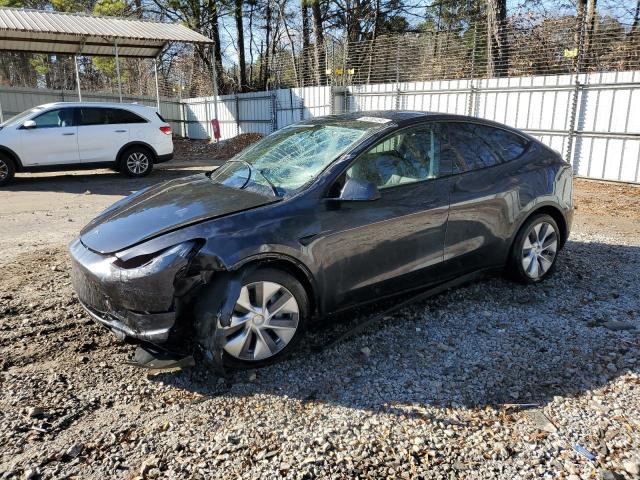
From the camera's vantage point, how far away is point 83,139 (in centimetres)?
1173

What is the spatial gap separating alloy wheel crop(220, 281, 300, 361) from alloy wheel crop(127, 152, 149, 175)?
10.4 metres

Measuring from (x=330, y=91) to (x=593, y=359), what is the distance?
48.1 ft

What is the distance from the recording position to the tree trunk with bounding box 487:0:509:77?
13.0 meters

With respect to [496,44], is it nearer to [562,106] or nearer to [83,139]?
[562,106]

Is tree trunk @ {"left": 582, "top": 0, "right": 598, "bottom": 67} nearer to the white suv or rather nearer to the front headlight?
the white suv

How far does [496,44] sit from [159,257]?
12688mm

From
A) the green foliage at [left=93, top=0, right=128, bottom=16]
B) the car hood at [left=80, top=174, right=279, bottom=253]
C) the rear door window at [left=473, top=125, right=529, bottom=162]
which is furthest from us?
the green foliage at [left=93, top=0, right=128, bottom=16]

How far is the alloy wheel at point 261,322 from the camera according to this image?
3150mm

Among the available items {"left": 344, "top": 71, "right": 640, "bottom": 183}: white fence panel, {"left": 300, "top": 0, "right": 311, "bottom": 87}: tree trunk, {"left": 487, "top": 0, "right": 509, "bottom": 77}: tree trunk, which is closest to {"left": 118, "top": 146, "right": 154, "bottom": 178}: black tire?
{"left": 344, "top": 71, "right": 640, "bottom": 183}: white fence panel

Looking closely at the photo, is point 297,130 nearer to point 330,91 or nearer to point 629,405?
point 629,405

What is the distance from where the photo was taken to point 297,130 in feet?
14.7

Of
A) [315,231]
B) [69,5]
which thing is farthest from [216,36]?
[315,231]

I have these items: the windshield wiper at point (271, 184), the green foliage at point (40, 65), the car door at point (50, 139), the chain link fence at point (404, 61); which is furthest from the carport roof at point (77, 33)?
the windshield wiper at point (271, 184)

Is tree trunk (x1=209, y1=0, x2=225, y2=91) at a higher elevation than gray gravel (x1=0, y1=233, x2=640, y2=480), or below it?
higher
